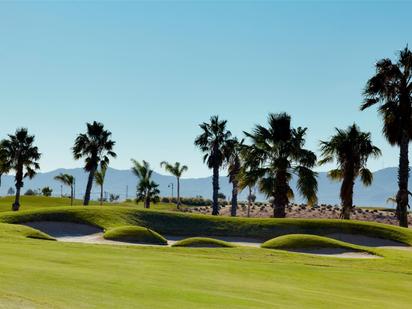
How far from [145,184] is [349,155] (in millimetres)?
54172

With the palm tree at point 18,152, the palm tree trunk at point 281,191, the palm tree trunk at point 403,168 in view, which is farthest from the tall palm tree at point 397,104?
the palm tree at point 18,152

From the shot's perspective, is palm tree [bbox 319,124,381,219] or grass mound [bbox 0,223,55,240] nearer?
grass mound [bbox 0,223,55,240]

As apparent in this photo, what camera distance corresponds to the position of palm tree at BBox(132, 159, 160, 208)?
90.8 meters

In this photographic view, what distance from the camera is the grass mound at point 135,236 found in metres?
31.6

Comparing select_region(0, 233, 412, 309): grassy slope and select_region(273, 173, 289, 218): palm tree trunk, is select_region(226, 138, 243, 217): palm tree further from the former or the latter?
select_region(0, 233, 412, 309): grassy slope

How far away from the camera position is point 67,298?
9312 mm

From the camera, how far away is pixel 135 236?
31719 millimetres

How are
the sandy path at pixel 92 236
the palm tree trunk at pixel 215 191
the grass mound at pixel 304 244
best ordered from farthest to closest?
1. the palm tree trunk at pixel 215 191
2. the sandy path at pixel 92 236
3. the grass mound at pixel 304 244

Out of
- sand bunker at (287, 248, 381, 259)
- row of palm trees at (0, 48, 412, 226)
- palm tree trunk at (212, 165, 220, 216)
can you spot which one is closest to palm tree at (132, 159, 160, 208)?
palm tree trunk at (212, 165, 220, 216)

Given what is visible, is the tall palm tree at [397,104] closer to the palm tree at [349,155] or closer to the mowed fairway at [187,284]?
the palm tree at [349,155]

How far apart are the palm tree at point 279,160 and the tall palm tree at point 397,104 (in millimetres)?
5853

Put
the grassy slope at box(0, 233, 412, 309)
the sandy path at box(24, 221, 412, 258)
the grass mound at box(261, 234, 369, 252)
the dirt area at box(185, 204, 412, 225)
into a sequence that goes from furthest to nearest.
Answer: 1. the dirt area at box(185, 204, 412, 225)
2. the sandy path at box(24, 221, 412, 258)
3. the grass mound at box(261, 234, 369, 252)
4. the grassy slope at box(0, 233, 412, 309)

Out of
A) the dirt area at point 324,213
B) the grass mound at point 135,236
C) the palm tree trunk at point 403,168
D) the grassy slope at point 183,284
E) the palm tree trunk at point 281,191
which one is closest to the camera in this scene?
the grassy slope at point 183,284

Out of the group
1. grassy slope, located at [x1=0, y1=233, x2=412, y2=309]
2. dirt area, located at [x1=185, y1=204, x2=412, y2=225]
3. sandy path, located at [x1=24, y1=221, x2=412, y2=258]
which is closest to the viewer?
grassy slope, located at [x1=0, y1=233, x2=412, y2=309]
